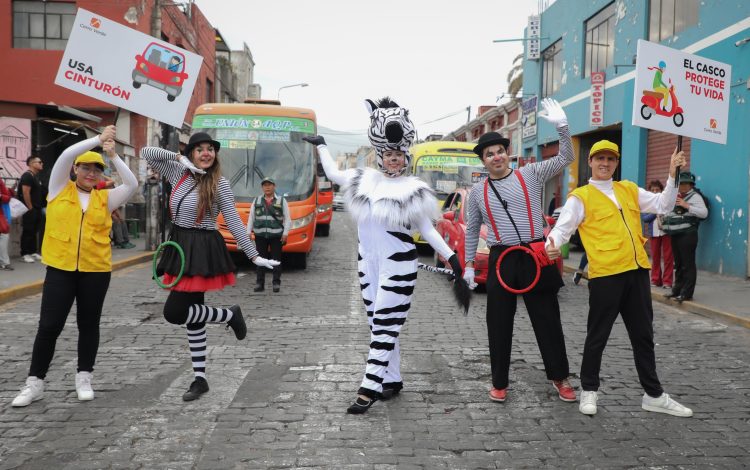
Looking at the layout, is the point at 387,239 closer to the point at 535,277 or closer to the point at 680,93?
the point at 535,277

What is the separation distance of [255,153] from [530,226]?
28.7 feet

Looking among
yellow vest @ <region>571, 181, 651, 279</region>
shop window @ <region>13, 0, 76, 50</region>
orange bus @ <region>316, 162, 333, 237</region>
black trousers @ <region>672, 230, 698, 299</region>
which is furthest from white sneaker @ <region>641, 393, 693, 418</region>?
shop window @ <region>13, 0, 76, 50</region>

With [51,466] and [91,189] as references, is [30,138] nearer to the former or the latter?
[91,189]

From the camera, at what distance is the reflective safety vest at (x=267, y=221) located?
1021cm

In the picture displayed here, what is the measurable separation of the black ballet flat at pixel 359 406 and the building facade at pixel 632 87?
31.6 ft

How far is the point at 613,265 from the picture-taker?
4273mm

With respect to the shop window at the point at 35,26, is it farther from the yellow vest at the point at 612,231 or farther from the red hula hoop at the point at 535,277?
the yellow vest at the point at 612,231

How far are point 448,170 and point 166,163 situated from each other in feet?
44.0

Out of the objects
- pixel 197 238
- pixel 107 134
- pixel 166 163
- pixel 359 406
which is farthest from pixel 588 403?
pixel 107 134

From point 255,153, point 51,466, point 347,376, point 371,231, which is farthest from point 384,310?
point 255,153

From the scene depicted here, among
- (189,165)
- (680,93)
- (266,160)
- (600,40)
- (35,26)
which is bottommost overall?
(189,165)

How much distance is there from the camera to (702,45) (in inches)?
504

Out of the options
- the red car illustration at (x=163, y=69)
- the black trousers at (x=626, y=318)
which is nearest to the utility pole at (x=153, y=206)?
the red car illustration at (x=163, y=69)

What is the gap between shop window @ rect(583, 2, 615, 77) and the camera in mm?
17453
